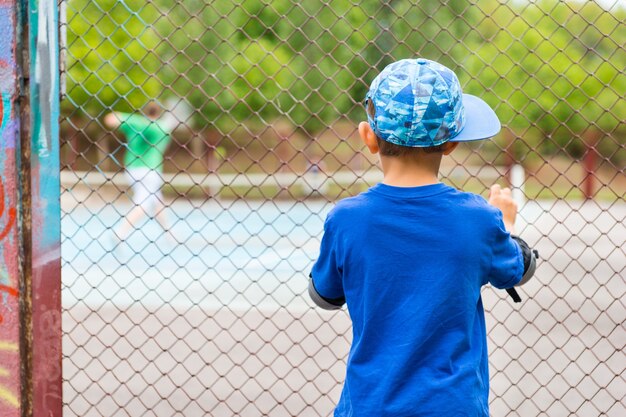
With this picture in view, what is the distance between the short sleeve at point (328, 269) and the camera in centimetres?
219

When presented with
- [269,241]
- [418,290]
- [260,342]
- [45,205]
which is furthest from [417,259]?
[269,241]

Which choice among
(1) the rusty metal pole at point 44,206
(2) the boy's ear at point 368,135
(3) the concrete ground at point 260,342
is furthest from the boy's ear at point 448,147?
(3) the concrete ground at point 260,342

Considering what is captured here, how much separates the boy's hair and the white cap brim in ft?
0.23

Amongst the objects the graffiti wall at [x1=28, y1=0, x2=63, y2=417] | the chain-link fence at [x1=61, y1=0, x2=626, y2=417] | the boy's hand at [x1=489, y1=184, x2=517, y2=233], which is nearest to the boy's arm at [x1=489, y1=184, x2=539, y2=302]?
the boy's hand at [x1=489, y1=184, x2=517, y2=233]

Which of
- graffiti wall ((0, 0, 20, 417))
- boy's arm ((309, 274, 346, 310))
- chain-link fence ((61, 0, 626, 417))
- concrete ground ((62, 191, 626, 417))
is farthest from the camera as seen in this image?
concrete ground ((62, 191, 626, 417))

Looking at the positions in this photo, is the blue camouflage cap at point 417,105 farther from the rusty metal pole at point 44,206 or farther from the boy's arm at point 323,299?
the rusty metal pole at point 44,206

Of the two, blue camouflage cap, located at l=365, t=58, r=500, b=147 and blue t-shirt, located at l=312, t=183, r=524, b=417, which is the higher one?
blue camouflage cap, located at l=365, t=58, r=500, b=147

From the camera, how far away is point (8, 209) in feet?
9.71

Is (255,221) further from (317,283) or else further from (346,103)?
(317,283)

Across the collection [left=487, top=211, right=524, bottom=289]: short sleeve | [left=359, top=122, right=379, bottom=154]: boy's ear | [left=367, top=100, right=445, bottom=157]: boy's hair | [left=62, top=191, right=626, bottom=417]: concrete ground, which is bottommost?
[left=62, top=191, right=626, bottom=417]: concrete ground

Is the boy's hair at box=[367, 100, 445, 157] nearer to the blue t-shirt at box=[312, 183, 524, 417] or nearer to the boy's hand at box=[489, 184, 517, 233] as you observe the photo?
the blue t-shirt at box=[312, 183, 524, 417]

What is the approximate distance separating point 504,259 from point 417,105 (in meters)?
0.46

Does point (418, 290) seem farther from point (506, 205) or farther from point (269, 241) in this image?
point (269, 241)

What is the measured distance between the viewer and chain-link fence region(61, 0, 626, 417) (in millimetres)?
4043
